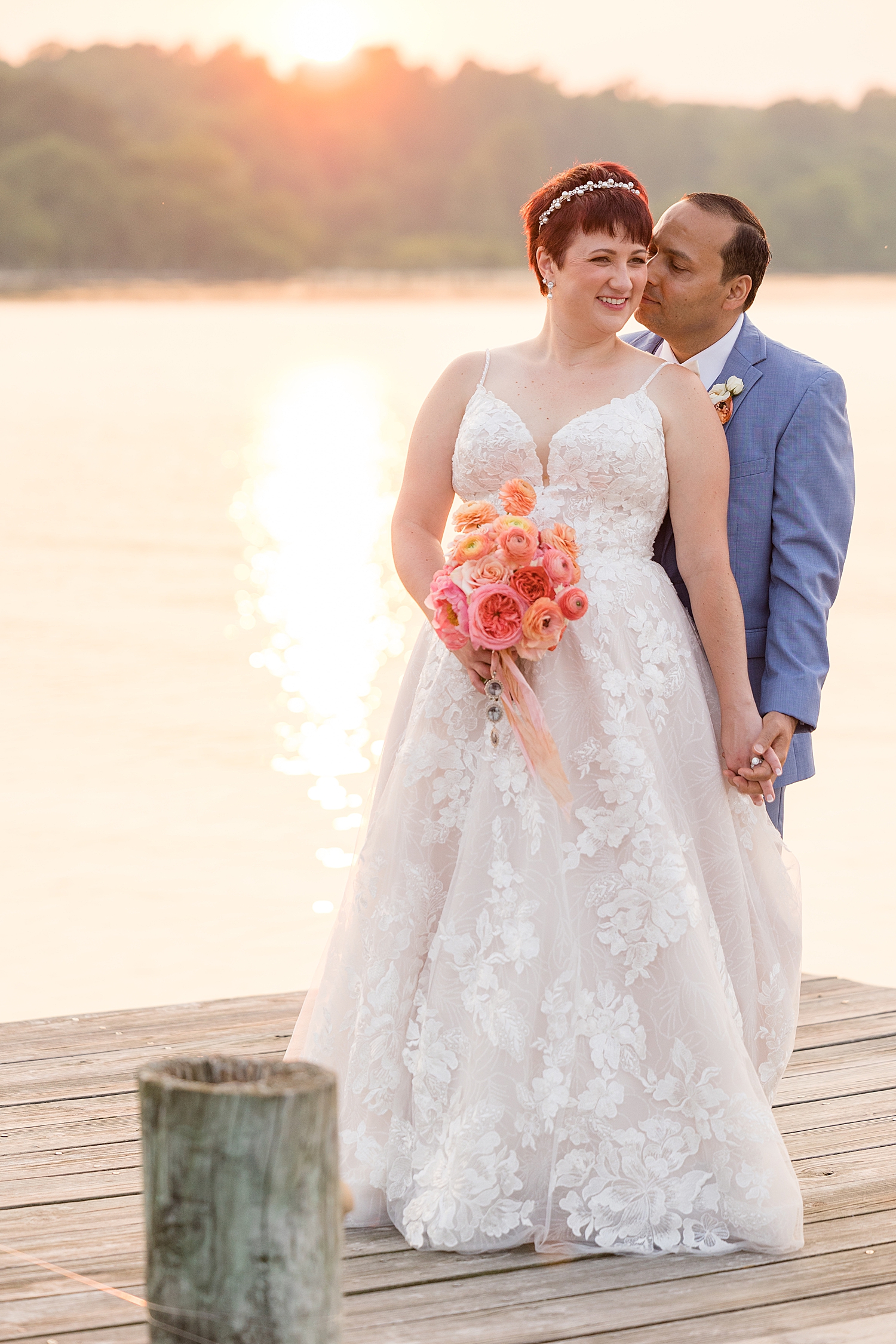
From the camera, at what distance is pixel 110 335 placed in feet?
211

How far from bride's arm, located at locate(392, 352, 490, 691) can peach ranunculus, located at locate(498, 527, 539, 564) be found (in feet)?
0.96

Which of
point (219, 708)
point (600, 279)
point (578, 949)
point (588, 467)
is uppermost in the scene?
point (600, 279)

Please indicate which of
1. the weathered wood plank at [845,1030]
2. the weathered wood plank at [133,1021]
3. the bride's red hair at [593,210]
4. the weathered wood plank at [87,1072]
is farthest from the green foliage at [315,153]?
the bride's red hair at [593,210]

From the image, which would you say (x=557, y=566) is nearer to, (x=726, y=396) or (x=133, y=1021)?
(x=726, y=396)

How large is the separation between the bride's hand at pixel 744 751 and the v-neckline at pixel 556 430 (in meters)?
0.55

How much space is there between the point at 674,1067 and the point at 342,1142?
63 centimetres

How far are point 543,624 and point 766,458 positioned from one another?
0.62m

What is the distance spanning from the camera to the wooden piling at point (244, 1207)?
2.00 meters

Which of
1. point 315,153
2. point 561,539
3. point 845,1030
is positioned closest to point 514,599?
point 561,539

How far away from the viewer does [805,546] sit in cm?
319

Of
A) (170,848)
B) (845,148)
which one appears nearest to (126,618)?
(170,848)

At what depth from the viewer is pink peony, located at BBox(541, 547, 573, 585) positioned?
2914mm

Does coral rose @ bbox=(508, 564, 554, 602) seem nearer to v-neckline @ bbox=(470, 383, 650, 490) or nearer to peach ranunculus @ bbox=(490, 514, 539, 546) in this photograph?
peach ranunculus @ bbox=(490, 514, 539, 546)

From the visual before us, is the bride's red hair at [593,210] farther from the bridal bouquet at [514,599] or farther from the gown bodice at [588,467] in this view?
the bridal bouquet at [514,599]
